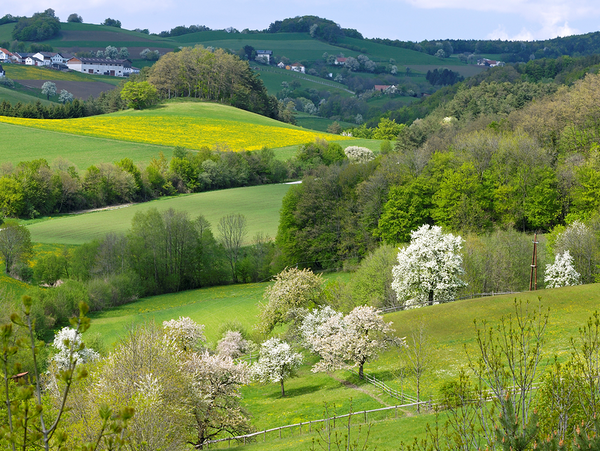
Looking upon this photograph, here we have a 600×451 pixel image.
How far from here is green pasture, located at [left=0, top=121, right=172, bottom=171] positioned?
93562 millimetres

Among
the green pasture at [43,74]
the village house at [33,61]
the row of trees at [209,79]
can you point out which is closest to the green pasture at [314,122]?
the row of trees at [209,79]

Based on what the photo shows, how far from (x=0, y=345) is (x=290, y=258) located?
60.7m

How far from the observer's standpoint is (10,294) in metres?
50.9

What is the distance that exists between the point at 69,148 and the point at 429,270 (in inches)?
2906

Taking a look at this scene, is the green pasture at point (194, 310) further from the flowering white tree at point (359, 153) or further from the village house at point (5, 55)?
the village house at point (5, 55)

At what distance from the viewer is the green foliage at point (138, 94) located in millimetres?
133750

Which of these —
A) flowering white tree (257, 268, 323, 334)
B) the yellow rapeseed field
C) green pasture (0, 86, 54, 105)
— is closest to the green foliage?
the yellow rapeseed field

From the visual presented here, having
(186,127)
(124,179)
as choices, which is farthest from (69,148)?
(186,127)

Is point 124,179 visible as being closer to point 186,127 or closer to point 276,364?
point 186,127

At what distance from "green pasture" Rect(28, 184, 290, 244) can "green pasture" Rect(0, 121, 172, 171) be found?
1496 cm

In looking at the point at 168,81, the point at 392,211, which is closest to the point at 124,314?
the point at 392,211

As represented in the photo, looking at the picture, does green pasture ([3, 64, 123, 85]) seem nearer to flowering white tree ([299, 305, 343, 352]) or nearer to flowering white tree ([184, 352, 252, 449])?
flowering white tree ([299, 305, 343, 352])

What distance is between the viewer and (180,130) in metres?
118

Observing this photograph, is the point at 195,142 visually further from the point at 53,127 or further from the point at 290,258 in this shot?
the point at 290,258
